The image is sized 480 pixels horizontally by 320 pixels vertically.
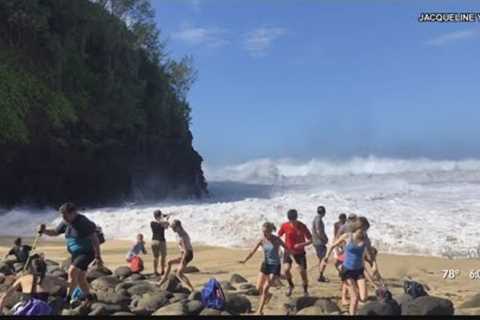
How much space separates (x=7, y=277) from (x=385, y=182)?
1266 inches

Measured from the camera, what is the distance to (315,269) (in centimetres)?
1221

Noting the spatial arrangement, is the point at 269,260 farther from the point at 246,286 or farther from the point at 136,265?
the point at 136,265

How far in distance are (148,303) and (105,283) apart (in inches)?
73.1

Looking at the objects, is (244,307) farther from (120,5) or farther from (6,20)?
(120,5)

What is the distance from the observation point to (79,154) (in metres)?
28.4

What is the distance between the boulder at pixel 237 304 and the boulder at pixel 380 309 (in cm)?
184

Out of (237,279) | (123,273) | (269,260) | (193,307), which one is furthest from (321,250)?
(193,307)

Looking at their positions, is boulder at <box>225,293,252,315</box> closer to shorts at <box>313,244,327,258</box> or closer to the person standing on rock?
the person standing on rock

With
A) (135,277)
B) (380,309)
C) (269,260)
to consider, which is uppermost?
(269,260)

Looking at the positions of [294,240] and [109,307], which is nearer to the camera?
[109,307]

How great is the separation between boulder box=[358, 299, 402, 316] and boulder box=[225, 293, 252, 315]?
1.84 meters

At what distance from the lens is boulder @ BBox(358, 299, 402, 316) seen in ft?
23.9

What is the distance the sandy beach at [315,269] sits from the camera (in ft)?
31.6

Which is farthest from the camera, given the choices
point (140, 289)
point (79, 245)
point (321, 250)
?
point (321, 250)
